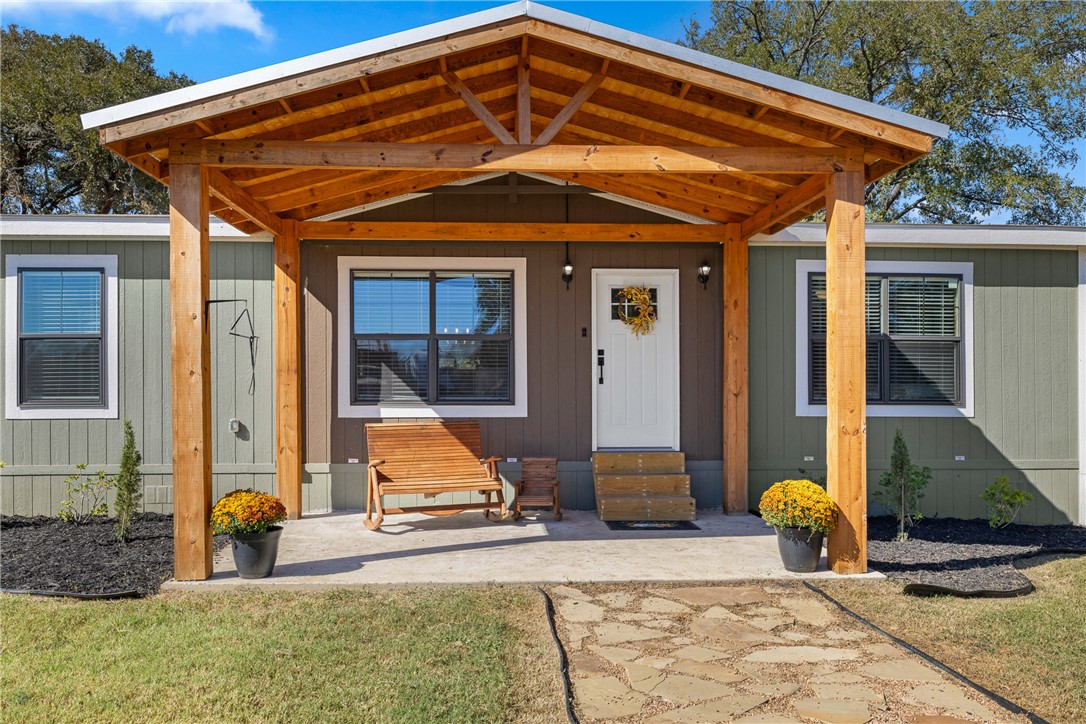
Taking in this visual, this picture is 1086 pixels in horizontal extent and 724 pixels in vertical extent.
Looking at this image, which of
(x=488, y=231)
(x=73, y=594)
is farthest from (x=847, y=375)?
(x=73, y=594)

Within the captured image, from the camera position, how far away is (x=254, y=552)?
4602 mm

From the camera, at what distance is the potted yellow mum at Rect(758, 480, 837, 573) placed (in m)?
4.68

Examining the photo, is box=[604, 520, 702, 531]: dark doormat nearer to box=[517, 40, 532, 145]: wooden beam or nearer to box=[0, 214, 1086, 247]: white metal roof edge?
box=[0, 214, 1086, 247]: white metal roof edge

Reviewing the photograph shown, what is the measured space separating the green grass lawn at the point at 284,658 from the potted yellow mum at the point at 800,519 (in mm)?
1568

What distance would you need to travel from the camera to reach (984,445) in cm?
731

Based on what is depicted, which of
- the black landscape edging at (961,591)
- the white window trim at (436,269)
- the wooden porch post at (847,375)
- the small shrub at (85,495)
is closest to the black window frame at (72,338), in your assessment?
the small shrub at (85,495)

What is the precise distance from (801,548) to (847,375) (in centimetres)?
108

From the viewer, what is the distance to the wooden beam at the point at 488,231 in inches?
269

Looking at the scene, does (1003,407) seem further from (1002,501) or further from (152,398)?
(152,398)

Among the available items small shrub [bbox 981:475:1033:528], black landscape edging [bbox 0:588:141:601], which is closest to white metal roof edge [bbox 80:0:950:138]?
black landscape edging [bbox 0:588:141:601]

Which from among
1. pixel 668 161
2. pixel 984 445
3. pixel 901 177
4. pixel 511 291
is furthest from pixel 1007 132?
pixel 668 161

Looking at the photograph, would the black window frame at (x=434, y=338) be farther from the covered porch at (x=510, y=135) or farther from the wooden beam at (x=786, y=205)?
the wooden beam at (x=786, y=205)

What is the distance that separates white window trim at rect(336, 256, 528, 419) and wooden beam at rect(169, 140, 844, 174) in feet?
8.16

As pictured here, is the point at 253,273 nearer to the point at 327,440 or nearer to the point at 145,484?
the point at 327,440
